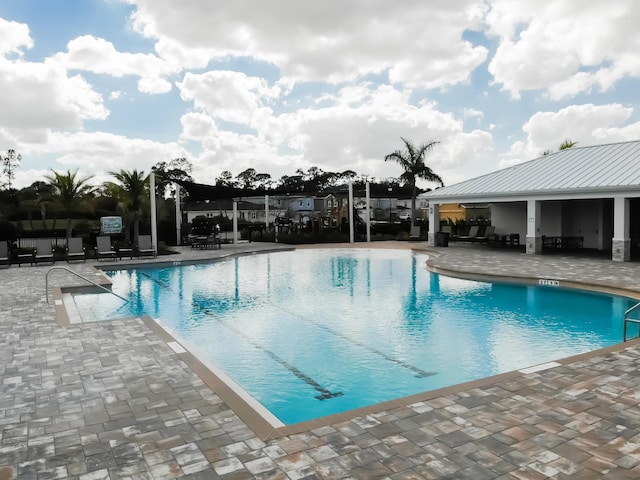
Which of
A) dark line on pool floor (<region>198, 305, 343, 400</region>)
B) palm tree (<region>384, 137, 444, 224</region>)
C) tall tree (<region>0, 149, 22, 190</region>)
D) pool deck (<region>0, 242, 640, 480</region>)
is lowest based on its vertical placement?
Result: dark line on pool floor (<region>198, 305, 343, 400</region>)

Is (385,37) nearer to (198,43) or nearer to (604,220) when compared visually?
(198,43)

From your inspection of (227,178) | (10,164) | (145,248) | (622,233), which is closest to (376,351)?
(622,233)

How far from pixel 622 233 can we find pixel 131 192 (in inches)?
755

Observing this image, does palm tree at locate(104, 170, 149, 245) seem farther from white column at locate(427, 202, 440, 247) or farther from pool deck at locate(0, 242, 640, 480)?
pool deck at locate(0, 242, 640, 480)

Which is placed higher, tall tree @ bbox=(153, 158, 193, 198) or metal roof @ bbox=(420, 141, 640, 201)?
tall tree @ bbox=(153, 158, 193, 198)

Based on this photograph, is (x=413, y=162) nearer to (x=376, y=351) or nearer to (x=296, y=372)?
(x=376, y=351)

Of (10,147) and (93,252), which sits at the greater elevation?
(10,147)

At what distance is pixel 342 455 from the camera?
3.48 m

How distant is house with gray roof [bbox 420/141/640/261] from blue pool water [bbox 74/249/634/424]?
A: 19.7ft

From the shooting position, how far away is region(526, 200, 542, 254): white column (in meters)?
18.2

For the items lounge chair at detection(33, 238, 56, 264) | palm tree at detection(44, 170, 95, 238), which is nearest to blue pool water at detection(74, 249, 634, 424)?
lounge chair at detection(33, 238, 56, 264)

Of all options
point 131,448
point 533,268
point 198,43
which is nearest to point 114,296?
point 198,43

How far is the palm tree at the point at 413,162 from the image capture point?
29.2 meters

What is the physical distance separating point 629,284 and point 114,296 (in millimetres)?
12270
